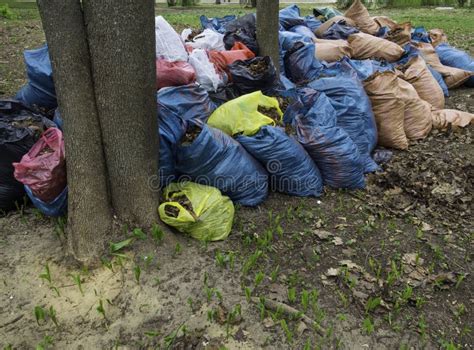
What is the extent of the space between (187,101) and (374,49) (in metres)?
2.76

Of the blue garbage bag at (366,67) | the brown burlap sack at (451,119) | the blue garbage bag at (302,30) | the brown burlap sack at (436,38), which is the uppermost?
the blue garbage bag at (302,30)

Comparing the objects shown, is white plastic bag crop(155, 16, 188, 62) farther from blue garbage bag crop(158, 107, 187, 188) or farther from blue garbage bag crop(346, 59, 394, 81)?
blue garbage bag crop(346, 59, 394, 81)

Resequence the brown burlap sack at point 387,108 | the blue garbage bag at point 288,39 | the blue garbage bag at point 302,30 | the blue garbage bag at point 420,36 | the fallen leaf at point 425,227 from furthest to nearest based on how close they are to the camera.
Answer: the blue garbage bag at point 420,36
the blue garbage bag at point 302,30
the blue garbage bag at point 288,39
the brown burlap sack at point 387,108
the fallen leaf at point 425,227

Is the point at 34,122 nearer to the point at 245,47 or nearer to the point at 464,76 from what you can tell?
the point at 245,47

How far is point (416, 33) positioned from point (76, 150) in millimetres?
5262

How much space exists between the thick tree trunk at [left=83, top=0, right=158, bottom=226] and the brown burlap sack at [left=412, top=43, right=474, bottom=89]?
428 cm

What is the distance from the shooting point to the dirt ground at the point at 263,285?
200 centimetres

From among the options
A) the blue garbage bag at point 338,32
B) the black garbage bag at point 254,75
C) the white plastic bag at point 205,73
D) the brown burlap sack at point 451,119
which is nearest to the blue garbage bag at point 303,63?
the black garbage bag at point 254,75

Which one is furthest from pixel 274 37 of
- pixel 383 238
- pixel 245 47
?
pixel 383 238

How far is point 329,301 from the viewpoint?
2186mm

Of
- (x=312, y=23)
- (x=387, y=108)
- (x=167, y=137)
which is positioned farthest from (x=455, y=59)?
(x=167, y=137)

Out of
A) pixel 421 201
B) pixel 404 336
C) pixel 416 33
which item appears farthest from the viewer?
pixel 416 33

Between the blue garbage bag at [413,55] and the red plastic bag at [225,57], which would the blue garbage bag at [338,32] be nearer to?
the blue garbage bag at [413,55]

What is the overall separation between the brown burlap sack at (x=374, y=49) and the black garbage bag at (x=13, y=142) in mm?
3478
